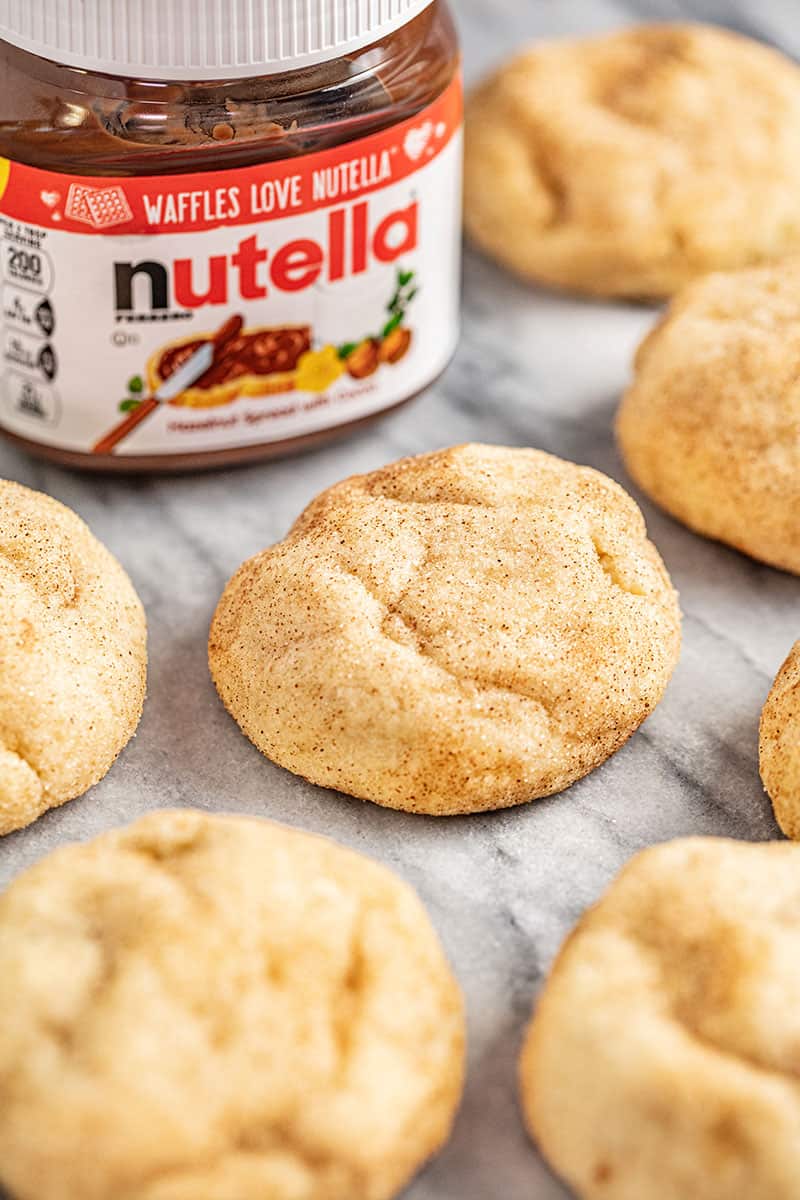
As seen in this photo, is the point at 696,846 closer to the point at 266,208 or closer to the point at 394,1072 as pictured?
the point at 394,1072

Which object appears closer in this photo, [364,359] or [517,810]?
[517,810]

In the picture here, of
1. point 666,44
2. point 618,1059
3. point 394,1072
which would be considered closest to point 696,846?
point 618,1059

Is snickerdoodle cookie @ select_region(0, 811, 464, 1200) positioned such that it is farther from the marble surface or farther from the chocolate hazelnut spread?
the chocolate hazelnut spread

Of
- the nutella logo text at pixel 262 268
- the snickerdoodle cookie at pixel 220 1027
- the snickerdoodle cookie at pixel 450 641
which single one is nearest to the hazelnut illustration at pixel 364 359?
the nutella logo text at pixel 262 268

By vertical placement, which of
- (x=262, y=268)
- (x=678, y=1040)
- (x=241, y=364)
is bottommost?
(x=678, y=1040)

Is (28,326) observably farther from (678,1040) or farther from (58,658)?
(678,1040)

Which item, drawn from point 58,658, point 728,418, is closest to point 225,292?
point 58,658
